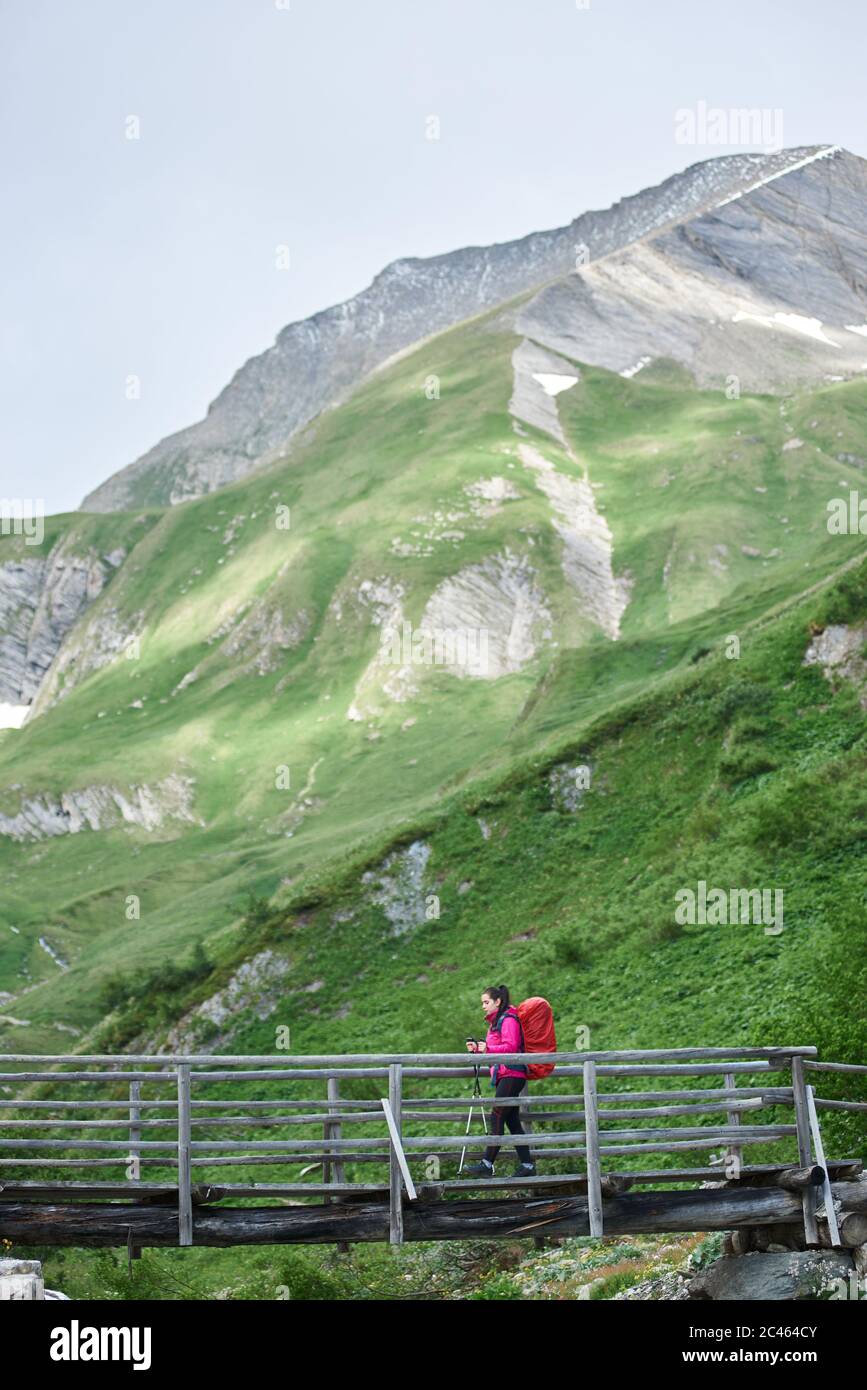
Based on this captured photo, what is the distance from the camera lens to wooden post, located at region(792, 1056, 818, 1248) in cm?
2095

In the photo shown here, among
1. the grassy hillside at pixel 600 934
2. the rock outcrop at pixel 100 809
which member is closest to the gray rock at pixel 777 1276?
the grassy hillside at pixel 600 934

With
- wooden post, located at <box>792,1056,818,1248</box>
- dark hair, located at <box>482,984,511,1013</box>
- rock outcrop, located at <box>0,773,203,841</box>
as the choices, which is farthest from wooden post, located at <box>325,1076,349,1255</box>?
rock outcrop, located at <box>0,773,203,841</box>

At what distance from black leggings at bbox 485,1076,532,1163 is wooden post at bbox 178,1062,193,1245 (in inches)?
176

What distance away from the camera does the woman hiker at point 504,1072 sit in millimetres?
20969

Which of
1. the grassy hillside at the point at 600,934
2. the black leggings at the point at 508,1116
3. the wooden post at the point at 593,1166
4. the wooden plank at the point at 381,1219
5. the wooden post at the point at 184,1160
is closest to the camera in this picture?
the wooden post at the point at 184,1160

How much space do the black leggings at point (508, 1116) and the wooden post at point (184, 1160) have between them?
4.46 m

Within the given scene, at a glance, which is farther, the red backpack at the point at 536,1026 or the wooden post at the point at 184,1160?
the red backpack at the point at 536,1026

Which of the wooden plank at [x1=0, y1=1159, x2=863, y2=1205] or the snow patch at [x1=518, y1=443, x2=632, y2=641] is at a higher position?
the snow patch at [x1=518, y1=443, x2=632, y2=641]

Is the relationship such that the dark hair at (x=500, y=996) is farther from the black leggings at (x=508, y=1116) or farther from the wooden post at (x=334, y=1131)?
the wooden post at (x=334, y=1131)

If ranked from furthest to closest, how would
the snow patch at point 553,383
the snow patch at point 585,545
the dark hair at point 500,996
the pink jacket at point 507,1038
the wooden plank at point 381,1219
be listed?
the snow patch at point 553,383, the snow patch at point 585,545, the dark hair at point 500,996, the pink jacket at point 507,1038, the wooden plank at point 381,1219

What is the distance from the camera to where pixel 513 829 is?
51969 millimetres

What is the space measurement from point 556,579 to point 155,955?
247ft

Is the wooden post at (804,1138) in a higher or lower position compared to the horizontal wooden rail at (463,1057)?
lower

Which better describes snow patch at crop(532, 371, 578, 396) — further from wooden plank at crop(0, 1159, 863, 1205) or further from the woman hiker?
wooden plank at crop(0, 1159, 863, 1205)
